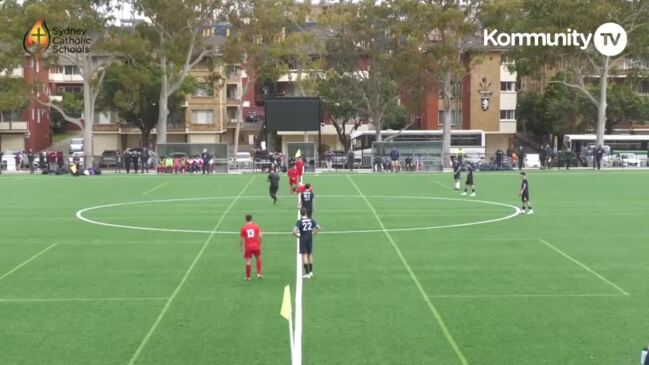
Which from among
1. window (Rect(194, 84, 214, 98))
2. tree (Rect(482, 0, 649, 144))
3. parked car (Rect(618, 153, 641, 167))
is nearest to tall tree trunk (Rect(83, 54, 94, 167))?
window (Rect(194, 84, 214, 98))

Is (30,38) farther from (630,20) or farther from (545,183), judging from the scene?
(630,20)

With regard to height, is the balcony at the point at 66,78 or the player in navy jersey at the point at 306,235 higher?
the balcony at the point at 66,78

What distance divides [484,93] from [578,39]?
74.5 feet

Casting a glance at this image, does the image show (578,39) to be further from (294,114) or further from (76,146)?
(76,146)

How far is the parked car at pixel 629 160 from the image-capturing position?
67.9m

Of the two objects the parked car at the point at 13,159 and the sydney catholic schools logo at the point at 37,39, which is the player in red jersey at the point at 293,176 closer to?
the sydney catholic schools logo at the point at 37,39

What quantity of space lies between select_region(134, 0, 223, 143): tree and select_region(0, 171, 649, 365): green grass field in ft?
108

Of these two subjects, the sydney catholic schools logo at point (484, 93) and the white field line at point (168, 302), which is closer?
the white field line at point (168, 302)

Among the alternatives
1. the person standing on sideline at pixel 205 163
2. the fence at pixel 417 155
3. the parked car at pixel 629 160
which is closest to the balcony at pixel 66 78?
the person standing on sideline at pixel 205 163

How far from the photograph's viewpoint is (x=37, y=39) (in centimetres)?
6131

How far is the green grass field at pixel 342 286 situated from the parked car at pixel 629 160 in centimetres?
3556

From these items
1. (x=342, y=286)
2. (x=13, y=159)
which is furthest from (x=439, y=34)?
(x=342, y=286)

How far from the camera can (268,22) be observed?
68812 mm

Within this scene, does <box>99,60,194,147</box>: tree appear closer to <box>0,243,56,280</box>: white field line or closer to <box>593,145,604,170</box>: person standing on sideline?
<box>593,145,604,170</box>: person standing on sideline
